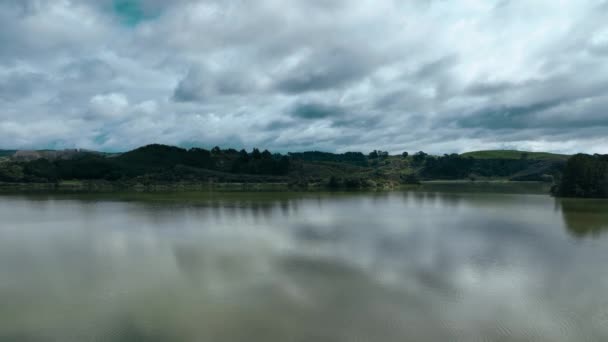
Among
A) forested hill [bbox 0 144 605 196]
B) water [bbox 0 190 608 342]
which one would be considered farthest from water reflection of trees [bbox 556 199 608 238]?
forested hill [bbox 0 144 605 196]

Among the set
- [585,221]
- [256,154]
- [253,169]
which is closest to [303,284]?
[585,221]

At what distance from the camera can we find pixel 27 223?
31562 mm

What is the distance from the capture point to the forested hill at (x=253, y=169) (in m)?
114

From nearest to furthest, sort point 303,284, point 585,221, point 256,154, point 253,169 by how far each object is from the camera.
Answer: point 303,284 → point 585,221 → point 253,169 → point 256,154

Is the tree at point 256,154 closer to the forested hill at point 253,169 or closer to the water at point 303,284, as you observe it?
the forested hill at point 253,169

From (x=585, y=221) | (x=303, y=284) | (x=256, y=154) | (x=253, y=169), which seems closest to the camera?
(x=303, y=284)

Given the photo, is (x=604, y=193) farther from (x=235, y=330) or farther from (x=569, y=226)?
(x=235, y=330)

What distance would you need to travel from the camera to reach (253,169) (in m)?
149

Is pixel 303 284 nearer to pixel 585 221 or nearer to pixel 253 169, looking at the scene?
pixel 585 221

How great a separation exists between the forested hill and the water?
53.5 meters

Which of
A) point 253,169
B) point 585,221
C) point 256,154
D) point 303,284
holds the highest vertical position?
point 256,154

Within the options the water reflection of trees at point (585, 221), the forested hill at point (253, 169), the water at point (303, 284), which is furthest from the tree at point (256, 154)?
the water at point (303, 284)

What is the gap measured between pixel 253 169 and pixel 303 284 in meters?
136

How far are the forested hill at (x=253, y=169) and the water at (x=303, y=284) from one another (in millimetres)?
53522
